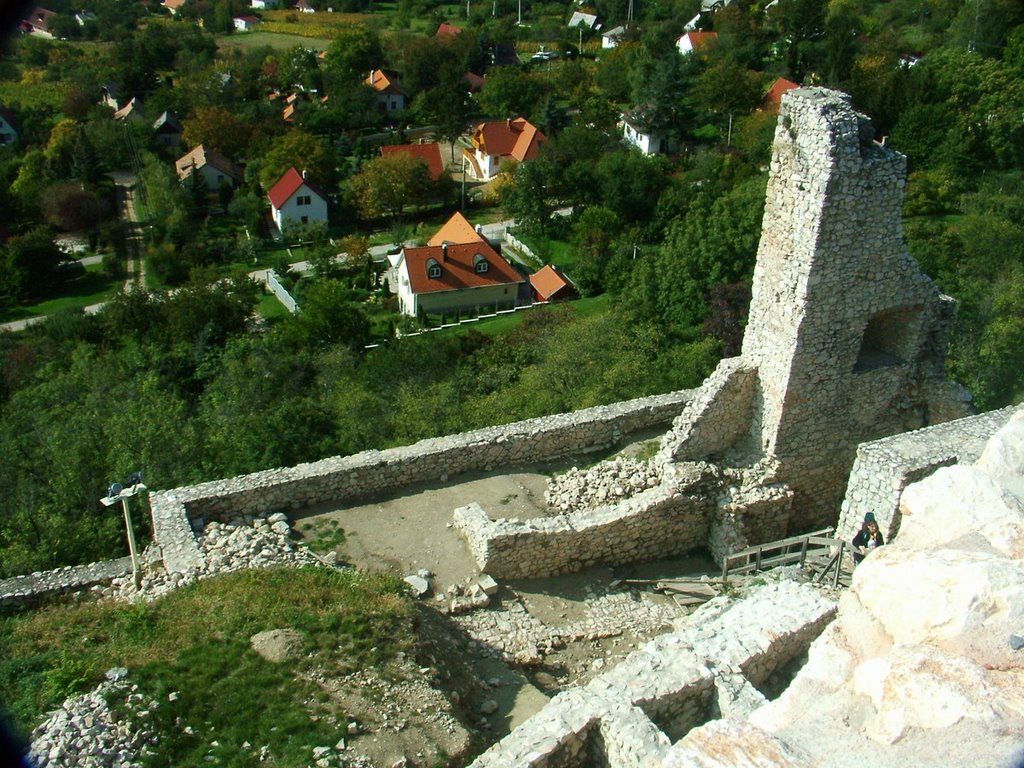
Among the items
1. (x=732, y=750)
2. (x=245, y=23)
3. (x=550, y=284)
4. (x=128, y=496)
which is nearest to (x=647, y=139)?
(x=550, y=284)

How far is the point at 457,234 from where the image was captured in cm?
5259

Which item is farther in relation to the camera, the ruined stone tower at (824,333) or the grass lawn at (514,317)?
the grass lawn at (514,317)

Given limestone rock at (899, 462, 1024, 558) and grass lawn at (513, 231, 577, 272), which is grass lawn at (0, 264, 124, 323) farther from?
limestone rock at (899, 462, 1024, 558)

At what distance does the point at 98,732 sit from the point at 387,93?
2976 inches

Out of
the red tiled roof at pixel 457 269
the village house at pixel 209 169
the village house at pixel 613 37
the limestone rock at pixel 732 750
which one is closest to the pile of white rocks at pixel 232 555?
the limestone rock at pixel 732 750

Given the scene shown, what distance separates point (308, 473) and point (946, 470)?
8406 mm

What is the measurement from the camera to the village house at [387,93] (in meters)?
78.2

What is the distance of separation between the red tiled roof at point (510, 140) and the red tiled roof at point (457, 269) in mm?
18095

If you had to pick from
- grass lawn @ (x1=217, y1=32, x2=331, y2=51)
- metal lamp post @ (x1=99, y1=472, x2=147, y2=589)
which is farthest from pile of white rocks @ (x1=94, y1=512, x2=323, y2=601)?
grass lawn @ (x1=217, y1=32, x2=331, y2=51)

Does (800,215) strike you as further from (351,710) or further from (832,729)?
(351,710)

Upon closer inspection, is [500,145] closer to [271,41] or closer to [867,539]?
[271,41]

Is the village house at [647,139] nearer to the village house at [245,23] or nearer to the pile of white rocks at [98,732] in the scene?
the village house at [245,23]

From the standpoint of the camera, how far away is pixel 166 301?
1710 inches

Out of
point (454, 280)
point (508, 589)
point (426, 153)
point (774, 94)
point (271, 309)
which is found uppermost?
point (774, 94)
